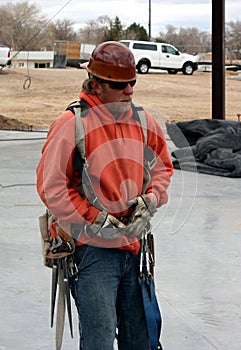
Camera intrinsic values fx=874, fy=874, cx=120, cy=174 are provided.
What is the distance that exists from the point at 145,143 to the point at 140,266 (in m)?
0.53

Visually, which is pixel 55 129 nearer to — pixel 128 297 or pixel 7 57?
pixel 128 297

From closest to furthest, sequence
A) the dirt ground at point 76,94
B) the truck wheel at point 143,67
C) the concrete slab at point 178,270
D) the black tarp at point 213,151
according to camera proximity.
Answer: the concrete slab at point 178,270 < the black tarp at point 213,151 < the dirt ground at point 76,94 < the truck wheel at point 143,67

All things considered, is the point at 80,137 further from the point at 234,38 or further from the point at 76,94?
the point at 234,38

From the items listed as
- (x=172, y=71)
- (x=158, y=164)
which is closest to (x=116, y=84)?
(x=158, y=164)

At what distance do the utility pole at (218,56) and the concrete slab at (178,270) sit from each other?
4.59 m

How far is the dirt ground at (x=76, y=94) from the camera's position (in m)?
29.5

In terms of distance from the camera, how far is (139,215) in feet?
12.1

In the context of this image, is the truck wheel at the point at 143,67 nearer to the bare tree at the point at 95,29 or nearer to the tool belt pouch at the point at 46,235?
the bare tree at the point at 95,29

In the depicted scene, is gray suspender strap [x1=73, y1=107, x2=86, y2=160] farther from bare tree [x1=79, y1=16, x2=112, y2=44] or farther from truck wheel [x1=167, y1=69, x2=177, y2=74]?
bare tree [x1=79, y1=16, x2=112, y2=44]

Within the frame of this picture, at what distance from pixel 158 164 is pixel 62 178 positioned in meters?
0.51

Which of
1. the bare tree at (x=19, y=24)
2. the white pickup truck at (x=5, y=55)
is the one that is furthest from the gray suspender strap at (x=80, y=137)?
the bare tree at (x=19, y=24)

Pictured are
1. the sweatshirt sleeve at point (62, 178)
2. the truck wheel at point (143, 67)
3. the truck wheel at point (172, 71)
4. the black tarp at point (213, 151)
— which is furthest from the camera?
the truck wheel at point (172, 71)

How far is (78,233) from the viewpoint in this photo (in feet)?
Result: 12.0

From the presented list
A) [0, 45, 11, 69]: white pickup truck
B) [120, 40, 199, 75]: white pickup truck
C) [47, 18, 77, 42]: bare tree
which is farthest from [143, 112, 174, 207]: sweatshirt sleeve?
[47, 18, 77, 42]: bare tree
